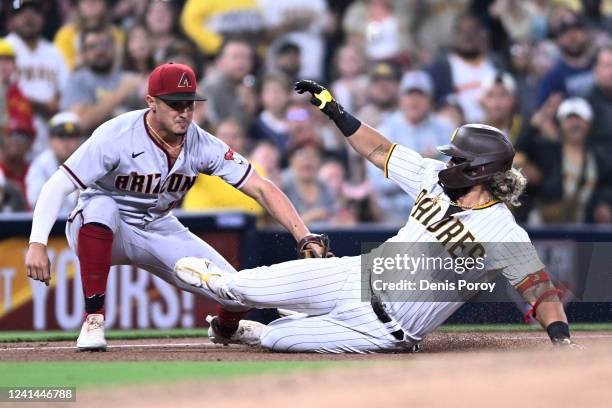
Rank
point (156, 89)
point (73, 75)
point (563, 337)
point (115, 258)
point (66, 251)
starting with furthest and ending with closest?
1. point (73, 75)
2. point (66, 251)
3. point (115, 258)
4. point (156, 89)
5. point (563, 337)

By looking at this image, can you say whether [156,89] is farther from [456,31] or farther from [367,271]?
[456,31]

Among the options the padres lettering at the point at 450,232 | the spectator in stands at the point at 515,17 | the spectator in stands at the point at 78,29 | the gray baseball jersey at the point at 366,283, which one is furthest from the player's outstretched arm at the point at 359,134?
the spectator in stands at the point at 515,17

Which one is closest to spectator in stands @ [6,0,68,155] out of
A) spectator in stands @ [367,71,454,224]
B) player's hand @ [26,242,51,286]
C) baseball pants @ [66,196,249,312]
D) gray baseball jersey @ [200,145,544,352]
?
spectator in stands @ [367,71,454,224]

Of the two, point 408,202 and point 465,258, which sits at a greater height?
point 408,202

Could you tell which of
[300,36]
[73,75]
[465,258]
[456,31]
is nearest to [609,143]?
[456,31]

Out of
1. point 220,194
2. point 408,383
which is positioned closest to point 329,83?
point 220,194

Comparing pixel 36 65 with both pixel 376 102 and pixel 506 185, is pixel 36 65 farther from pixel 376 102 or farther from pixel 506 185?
pixel 506 185

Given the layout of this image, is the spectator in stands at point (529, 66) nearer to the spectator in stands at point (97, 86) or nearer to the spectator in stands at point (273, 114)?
the spectator in stands at point (273, 114)
